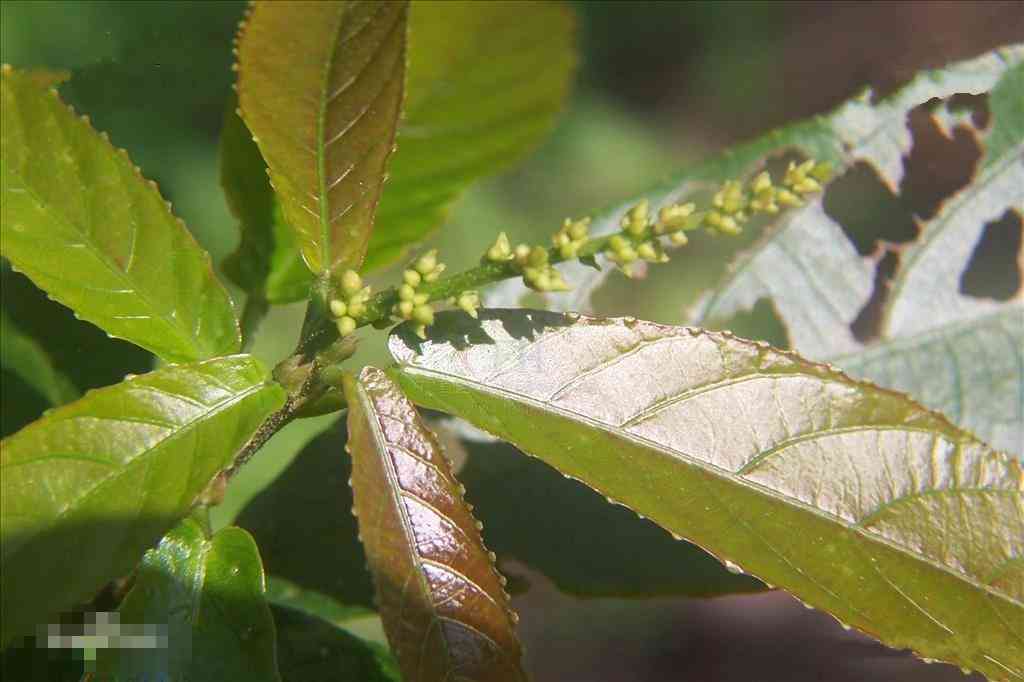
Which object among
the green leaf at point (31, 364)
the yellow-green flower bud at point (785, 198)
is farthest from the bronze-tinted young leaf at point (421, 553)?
the green leaf at point (31, 364)

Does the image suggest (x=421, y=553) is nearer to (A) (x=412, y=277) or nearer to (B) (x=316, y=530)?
(A) (x=412, y=277)

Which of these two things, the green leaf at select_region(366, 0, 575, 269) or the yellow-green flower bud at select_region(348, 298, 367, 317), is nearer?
the yellow-green flower bud at select_region(348, 298, 367, 317)

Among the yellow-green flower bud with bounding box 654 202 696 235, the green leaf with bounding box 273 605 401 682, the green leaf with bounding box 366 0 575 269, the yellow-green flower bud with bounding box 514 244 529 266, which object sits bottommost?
the green leaf with bounding box 273 605 401 682

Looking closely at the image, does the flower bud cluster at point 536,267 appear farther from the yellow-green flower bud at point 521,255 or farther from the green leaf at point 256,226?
the green leaf at point 256,226

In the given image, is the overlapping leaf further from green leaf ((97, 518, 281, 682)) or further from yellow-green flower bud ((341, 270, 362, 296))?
green leaf ((97, 518, 281, 682))

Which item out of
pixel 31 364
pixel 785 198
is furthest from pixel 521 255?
pixel 31 364

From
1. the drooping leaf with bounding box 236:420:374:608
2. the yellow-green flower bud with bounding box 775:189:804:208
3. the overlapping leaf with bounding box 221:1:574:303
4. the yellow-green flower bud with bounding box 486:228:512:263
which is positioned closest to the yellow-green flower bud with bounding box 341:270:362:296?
the yellow-green flower bud with bounding box 486:228:512:263

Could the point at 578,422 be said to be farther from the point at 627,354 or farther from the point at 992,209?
the point at 992,209
